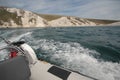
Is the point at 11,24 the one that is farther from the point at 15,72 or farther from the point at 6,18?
the point at 15,72

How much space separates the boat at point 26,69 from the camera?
3.34 meters

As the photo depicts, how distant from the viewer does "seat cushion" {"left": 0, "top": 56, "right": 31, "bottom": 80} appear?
3.25 m

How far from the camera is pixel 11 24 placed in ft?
281

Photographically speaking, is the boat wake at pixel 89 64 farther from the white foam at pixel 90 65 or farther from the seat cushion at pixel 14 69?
the seat cushion at pixel 14 69

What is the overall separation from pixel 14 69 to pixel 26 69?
0.36 metres

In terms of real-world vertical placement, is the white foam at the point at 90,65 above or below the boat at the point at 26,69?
below

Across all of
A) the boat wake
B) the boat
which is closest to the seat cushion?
the boat

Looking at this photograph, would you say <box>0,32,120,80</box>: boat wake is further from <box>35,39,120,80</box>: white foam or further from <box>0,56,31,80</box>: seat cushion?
<box>0,56,31,80</box>: seat cushion

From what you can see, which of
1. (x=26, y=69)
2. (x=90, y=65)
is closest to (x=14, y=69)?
(x=26, y=69)

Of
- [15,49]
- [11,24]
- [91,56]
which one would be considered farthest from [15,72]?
[11,24]

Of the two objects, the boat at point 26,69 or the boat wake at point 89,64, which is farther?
the boat wake at point 89,64

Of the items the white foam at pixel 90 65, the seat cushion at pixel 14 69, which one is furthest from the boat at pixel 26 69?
the white foam at pixel 90 65

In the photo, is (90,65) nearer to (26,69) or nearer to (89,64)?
(89,64)

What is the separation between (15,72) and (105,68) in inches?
163
